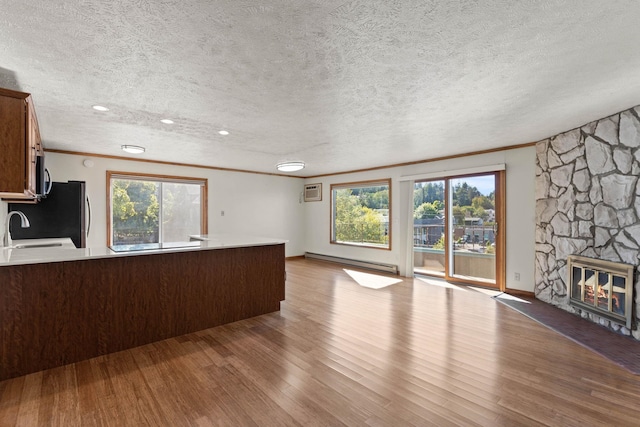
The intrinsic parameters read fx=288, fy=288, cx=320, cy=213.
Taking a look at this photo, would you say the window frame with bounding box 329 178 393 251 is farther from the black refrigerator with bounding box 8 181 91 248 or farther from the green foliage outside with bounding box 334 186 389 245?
the black refrigerator with bounding box 8 181 91 248

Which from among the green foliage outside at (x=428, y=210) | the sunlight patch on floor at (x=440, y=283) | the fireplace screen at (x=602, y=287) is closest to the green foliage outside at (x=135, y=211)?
the green foliage outside at (x=428, y=210)

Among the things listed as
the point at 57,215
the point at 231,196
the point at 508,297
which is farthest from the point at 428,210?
the point at 57,215

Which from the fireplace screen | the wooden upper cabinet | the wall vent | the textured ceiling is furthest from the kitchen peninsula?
the wall vent

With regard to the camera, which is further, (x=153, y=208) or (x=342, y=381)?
(x=153, y=208)

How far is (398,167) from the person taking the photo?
6.19 m

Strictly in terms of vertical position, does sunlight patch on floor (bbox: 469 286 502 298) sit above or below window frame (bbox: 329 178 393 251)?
below

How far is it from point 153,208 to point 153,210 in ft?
0.13

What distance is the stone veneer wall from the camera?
3035 millimetres

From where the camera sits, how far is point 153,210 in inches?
230

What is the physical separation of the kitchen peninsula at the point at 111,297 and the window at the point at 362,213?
3.67m

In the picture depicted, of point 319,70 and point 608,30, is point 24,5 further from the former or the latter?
point 608,30

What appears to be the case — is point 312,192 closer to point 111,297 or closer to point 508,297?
point 508,297

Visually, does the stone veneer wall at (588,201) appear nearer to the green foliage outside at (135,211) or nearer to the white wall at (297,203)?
the white wall at (297,203)

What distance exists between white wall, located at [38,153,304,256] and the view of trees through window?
0.23 meters
